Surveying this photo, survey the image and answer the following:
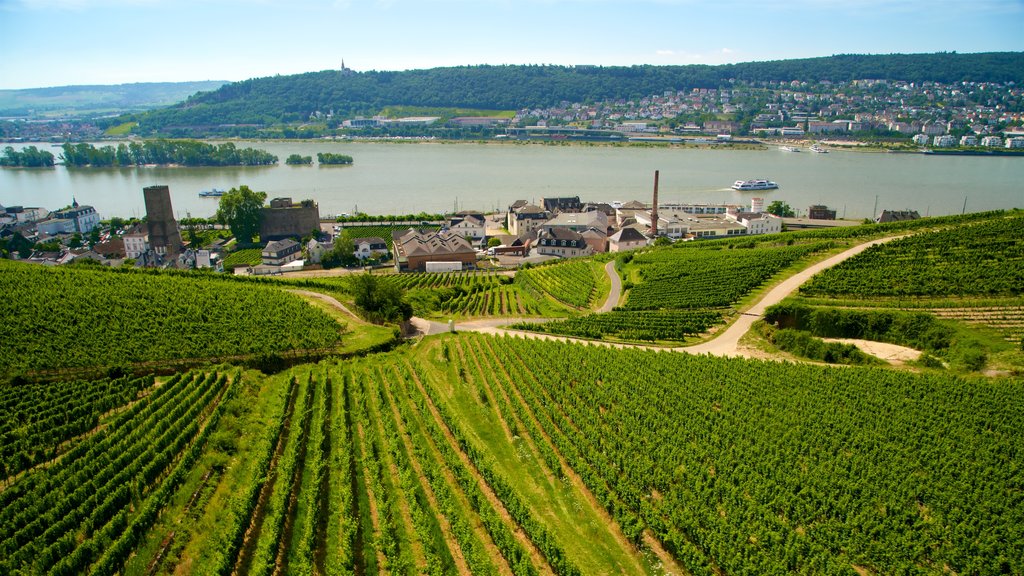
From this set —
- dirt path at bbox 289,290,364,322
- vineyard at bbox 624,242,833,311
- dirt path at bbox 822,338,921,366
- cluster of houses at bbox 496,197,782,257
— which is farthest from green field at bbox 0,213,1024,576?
cluster of houses at bbox 496,197,782,257

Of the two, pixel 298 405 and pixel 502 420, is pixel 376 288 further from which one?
pixel 502 420

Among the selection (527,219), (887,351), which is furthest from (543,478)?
(527,219)

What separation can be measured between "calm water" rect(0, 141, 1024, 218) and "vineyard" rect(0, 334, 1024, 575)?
55.1 meters

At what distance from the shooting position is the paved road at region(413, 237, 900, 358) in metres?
26.6

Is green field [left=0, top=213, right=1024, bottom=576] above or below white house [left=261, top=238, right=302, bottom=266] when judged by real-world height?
above

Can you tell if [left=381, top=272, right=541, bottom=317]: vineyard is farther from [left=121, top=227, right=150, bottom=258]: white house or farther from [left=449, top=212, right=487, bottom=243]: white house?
[left=121, top=227, right=150, bottom=258]: white house

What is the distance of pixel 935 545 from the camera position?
1341 cm

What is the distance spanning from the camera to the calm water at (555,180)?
3054 inches

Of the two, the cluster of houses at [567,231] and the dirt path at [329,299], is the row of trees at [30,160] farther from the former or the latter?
the dirt path at [329,299]

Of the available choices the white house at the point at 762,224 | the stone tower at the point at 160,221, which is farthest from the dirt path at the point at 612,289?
the stone tower at the point at 160,221

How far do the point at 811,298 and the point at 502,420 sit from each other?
1904 centimetres

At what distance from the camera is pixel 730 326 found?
29188 mm

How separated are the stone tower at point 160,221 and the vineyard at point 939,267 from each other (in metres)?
52.4

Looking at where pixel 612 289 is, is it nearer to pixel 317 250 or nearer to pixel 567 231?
pixel 567 231
